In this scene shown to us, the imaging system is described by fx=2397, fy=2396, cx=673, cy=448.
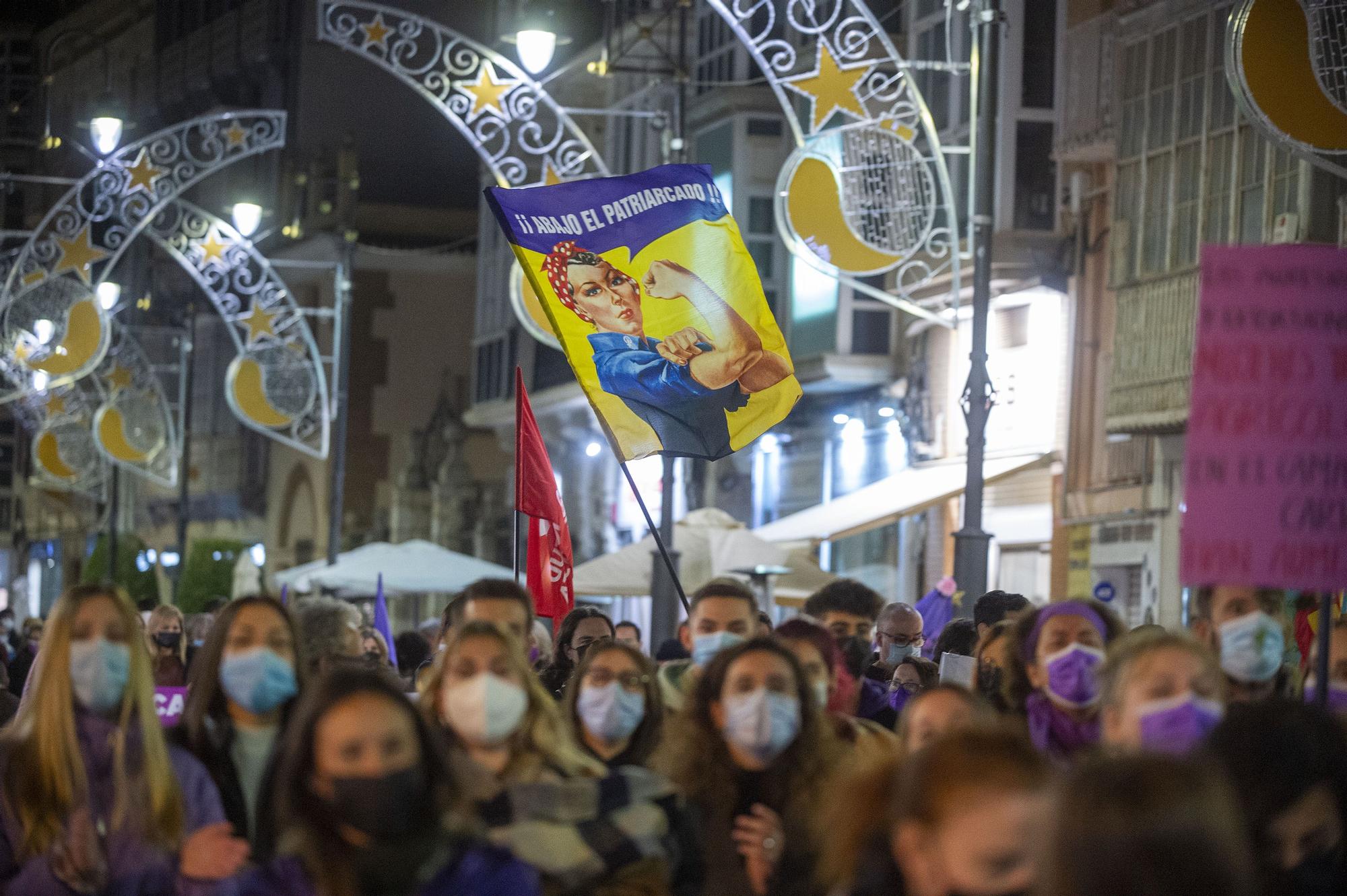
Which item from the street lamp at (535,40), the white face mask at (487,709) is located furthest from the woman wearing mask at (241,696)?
the street lamp at (535,40)

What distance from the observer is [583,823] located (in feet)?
19.2

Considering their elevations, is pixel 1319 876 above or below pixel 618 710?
below

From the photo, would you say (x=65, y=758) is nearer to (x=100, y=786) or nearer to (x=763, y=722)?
(x=100, y=786)

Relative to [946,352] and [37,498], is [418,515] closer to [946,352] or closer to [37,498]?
[946,352]

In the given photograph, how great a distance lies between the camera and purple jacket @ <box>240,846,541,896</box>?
5.32 meters

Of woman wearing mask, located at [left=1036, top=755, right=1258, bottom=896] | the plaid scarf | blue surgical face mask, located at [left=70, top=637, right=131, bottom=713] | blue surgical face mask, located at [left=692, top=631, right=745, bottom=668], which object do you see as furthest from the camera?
blue surgical face mask, located at [left=692, top=631, right=745, bottom=668]

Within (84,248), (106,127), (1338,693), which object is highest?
(106,127)

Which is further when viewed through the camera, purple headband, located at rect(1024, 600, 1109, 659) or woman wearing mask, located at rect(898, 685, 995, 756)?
purple headband, located at rect(1024, 600, 1109, 659)

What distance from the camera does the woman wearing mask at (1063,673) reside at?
22.3ft

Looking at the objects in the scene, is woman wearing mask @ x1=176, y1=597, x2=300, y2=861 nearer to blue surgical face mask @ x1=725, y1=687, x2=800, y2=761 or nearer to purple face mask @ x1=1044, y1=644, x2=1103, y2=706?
blue surgical face mask @ x1=725, y1=687, x2=800, y2=761

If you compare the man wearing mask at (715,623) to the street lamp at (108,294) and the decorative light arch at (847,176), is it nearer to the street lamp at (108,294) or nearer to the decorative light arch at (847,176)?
the decorative light arch at (847,176)

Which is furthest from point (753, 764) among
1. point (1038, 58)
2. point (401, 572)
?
point (401, 572)

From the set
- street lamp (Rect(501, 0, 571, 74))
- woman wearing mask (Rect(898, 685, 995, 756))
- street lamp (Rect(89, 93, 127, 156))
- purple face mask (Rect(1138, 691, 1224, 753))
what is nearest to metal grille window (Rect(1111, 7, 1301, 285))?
street lamp (Rect(501, 0, 571, 74))

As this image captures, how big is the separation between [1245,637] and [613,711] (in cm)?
182
